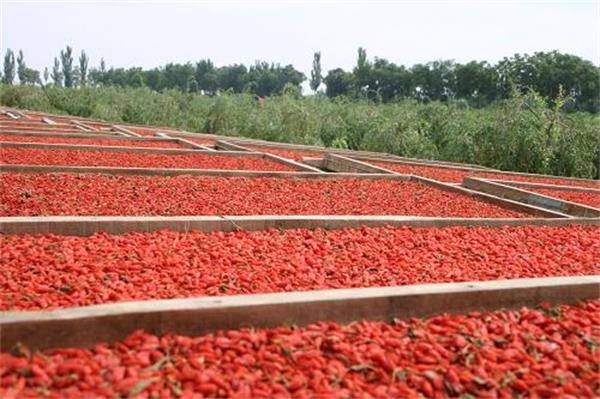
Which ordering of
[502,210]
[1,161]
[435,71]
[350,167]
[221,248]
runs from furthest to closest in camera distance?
[435,71]
[350,167]
[1,161]
[502,210]
[221,248]

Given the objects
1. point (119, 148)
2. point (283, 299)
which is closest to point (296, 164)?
point (119, 148)

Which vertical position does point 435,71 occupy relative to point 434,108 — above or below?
above

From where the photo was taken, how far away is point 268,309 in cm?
199

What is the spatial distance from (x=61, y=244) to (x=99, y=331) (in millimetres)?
1292

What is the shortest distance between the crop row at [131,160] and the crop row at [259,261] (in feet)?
10.6

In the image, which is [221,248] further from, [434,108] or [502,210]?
[434,108]

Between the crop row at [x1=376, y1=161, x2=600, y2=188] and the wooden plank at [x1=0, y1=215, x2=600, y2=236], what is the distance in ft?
10.7

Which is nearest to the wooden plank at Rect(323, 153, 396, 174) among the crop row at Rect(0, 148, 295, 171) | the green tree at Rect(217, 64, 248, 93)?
the crop row at Rect(0, 148, 295, 171)

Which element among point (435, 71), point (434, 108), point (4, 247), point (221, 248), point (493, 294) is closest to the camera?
point (493, 294)

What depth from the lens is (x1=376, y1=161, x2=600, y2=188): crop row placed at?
7.42 metres

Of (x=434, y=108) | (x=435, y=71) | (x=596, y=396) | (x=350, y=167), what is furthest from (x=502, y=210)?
(x=435, y=71)

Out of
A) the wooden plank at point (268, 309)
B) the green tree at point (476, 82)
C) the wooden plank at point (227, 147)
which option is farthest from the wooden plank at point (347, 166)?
the green tree at point (476, 82)

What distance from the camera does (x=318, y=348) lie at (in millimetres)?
1881

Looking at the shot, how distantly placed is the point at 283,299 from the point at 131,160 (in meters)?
5.08
